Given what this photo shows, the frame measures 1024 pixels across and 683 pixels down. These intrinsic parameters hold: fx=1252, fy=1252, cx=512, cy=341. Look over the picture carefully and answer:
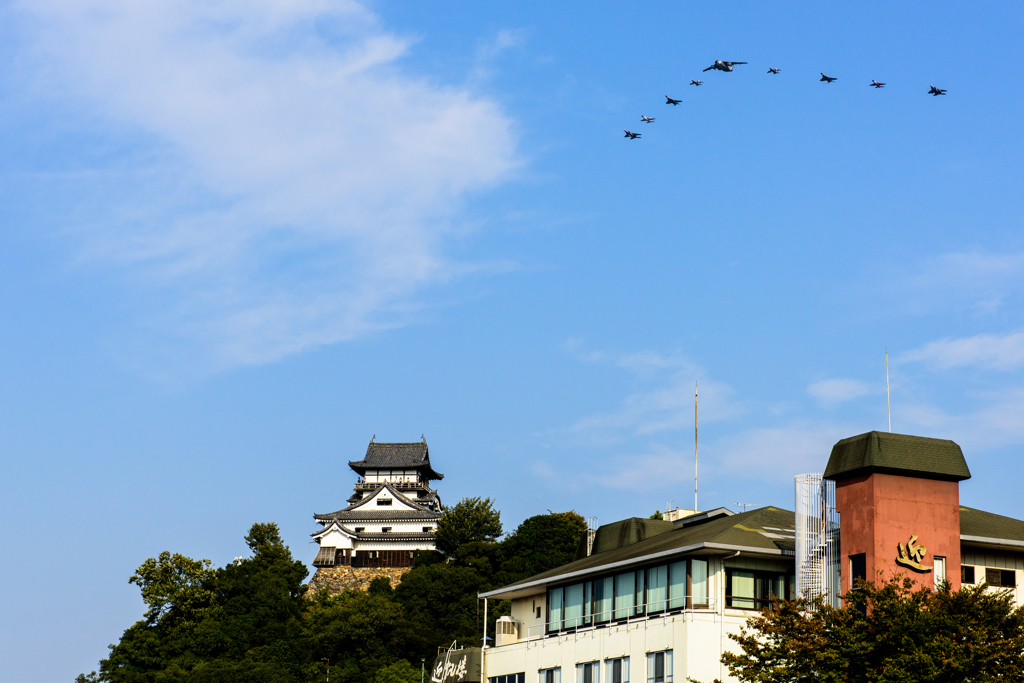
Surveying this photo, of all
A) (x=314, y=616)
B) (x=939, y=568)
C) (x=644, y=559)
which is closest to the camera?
(x=939, y=568)

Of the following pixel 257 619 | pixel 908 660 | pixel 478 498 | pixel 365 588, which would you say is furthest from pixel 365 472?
pixel 908 660

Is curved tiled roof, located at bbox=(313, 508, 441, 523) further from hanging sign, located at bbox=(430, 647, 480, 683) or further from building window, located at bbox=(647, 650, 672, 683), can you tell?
building window, located at bbox=(647, 650, 672, 683)

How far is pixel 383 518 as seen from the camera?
159m

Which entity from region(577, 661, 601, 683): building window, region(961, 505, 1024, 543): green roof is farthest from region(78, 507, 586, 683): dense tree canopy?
region(961, 505, 1024, 543): green roof

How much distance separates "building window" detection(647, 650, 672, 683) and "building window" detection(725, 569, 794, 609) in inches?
135

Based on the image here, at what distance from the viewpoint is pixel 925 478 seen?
1831 inches

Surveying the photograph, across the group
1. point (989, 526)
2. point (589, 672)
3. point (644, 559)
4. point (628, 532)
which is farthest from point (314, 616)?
point (989, 526)

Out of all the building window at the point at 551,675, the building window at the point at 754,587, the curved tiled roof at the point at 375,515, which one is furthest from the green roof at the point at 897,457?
the curved tiled roof at the point at 375,515

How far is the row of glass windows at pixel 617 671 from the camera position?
52344 mm

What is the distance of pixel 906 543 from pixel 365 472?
134 m

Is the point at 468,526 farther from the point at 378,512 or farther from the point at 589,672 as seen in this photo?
the point at 589,672

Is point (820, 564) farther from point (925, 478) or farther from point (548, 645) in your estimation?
point (548, 645)

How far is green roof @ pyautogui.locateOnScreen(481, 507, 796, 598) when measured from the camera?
51.8 meters

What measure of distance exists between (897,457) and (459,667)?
29.6 meters
